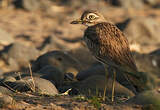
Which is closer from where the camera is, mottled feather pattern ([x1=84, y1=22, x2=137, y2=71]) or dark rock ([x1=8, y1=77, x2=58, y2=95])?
mottled feather pattern ([x1=84, y1=22, x2=137, y2=71])

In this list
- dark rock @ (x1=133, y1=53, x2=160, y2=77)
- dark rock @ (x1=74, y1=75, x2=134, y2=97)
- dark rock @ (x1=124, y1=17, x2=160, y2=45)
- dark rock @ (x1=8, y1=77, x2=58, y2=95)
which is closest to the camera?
dark rock @ (x1=8, y1=77, x2=58, y2=95)

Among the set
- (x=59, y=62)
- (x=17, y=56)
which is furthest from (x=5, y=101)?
(x=17, y=56)

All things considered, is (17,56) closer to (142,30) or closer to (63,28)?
(63,28)

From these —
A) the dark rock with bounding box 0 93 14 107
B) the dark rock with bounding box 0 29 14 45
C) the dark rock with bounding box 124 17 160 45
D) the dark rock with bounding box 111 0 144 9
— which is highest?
the dark rock with bounding box 111 0 144 9

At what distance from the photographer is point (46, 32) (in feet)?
50.1

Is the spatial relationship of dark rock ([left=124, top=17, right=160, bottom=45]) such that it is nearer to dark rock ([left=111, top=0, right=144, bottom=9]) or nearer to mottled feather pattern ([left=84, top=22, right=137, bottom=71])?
dark rock ([left=111, top=0, right=144, bottom=9])

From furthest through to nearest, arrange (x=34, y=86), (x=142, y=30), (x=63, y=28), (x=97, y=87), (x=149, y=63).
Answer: (x=63, y=28) → (x=142, y=30) → (x=149, y=63) → (x=97, y=87) → (x=34, y=86)

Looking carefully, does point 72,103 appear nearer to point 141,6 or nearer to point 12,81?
point 12,81

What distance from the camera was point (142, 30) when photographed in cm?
1555

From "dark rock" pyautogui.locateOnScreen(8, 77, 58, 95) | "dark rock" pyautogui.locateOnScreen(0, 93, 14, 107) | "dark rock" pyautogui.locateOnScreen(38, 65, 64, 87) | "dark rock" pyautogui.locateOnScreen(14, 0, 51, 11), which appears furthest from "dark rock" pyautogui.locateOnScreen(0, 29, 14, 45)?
"dark rock" pyautogui.locateOnScreen(0, 93, 14, 107)

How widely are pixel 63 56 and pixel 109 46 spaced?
4.18m

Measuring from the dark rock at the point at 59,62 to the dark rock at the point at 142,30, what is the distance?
229 inches

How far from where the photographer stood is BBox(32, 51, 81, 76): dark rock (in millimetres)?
9570

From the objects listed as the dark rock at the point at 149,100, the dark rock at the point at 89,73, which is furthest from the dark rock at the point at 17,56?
the dark rock at the point at 149,100
